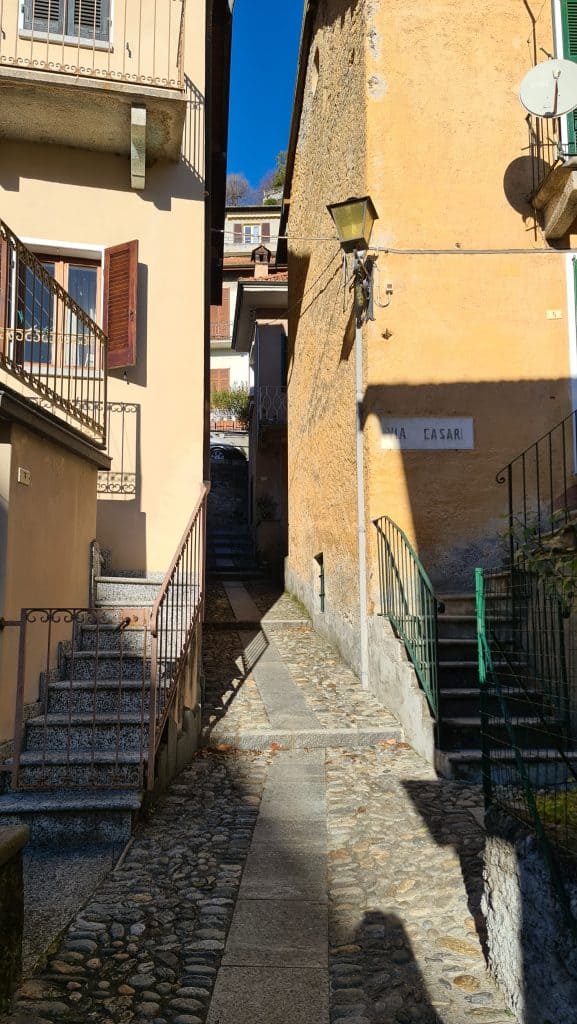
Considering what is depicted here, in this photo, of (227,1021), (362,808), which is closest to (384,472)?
(362,808)

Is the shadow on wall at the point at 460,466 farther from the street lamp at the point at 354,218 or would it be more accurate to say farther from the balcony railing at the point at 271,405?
the balcony railing at the point at 271,405

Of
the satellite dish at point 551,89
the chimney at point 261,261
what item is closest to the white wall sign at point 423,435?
the satellite dish at point 551,89

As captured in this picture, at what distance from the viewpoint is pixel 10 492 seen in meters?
4.79

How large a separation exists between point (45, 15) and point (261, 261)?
13998 mm

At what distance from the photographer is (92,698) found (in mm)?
5254

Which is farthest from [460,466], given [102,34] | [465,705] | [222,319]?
[222,319]

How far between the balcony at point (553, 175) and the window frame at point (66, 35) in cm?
457

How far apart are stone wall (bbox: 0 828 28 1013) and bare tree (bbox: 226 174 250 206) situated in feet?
141

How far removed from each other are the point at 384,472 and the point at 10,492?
3879 mm

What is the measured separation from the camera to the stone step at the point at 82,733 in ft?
15.9

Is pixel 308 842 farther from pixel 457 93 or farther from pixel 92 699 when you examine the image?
pixel 457 93

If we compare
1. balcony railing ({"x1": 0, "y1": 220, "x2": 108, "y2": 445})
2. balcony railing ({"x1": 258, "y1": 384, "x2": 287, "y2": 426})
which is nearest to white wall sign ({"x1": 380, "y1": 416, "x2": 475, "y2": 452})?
balcony railing ({"x1": 0, "y1": 220, "x2": 108, "y2": 445})

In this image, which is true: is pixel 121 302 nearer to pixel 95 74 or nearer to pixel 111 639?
pixel 95 74

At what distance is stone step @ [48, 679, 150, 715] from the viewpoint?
5199 mm
